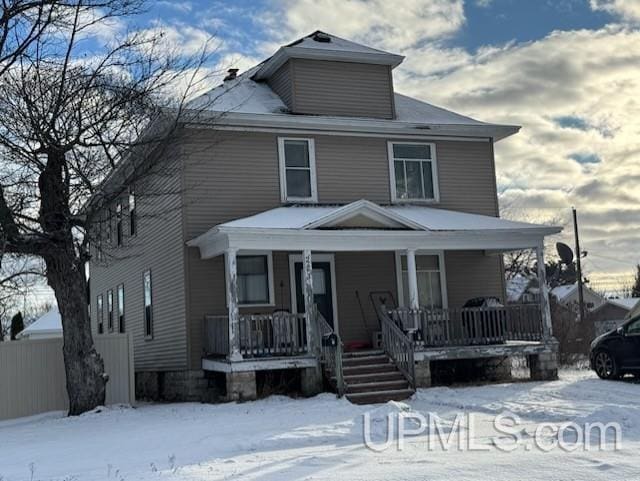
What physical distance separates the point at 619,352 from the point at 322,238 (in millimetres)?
6639

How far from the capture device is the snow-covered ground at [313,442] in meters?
8.27

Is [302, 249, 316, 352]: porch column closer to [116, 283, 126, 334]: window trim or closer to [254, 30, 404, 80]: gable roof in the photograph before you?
[254, 30, 404, 80]: gable roof

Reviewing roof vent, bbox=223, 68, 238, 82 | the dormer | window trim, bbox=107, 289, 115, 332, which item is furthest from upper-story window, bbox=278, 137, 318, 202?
window trim, bbox=107, 289, 115, 332

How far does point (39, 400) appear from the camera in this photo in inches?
626

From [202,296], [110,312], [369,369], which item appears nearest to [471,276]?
[369,369]

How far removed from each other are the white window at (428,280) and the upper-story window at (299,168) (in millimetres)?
2830

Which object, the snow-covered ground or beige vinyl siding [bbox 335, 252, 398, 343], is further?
beige vinyl siding [bbox 335, 252, 398, 343]

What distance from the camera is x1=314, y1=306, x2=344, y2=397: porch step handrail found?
48.4 feet

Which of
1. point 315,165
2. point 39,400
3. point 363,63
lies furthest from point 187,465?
point 363,63

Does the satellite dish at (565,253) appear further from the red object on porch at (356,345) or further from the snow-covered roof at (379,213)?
the red object on porch at (356,345)

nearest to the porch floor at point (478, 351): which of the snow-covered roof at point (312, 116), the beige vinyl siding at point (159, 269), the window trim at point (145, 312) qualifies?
the beige vinyl siding at point (159, 269)

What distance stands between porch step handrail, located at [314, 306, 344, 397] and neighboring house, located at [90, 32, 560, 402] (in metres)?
0.05

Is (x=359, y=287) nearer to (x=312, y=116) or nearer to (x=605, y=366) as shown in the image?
(x=312, y=116)

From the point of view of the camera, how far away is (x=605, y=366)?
647 inches
